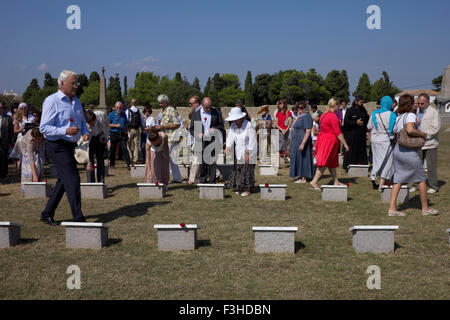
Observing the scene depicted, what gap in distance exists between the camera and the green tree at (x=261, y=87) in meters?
103

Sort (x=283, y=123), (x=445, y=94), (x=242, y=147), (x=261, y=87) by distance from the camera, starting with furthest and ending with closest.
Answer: (x=261, y=87), (x=445, y=94), (x=283, y=123), (x=242, y=147)

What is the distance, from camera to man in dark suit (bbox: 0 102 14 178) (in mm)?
11773

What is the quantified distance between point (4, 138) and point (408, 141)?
1095cm

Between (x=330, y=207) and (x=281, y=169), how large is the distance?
5661mm

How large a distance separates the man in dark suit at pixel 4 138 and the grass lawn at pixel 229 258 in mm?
4347

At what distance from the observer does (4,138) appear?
12.0 meters

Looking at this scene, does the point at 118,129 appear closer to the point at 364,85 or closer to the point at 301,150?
the point at 301,150

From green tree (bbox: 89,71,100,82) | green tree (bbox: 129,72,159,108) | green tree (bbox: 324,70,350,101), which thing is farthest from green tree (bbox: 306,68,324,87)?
green tree (bbox: 89,71,100,82)

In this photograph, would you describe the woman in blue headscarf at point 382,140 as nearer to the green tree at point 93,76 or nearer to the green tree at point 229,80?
the green tree at point 93,76

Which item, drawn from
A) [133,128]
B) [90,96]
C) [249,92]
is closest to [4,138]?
[133,128]

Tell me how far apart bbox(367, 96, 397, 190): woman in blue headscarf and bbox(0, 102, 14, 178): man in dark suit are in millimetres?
10056

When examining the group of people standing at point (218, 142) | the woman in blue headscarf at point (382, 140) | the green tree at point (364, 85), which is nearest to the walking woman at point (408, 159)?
the group of people standing at point (218, 142)
